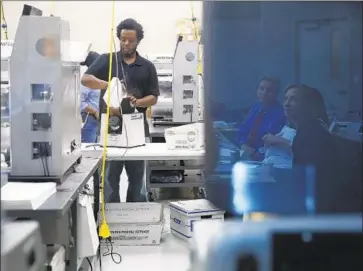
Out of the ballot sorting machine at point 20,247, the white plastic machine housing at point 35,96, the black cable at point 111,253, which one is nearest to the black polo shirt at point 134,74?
the black cable at point 111,253

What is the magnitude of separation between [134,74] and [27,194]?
A: 6.10 ft

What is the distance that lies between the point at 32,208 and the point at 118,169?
1.81m

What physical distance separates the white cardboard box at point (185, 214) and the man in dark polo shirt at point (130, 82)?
36 centimetres

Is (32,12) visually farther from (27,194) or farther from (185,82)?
(185,82)

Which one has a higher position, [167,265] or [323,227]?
[323,227]

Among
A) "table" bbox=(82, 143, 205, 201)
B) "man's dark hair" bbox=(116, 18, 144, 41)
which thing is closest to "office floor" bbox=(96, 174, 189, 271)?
"table" bbox=(82, 143, 205, 201)

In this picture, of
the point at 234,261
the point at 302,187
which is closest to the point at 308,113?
the point at 302,187

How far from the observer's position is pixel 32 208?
1603 mm

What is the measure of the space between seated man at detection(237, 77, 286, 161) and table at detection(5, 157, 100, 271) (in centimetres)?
69

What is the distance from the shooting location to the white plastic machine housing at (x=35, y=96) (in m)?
1.94

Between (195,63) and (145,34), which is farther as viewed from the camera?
(195,63)

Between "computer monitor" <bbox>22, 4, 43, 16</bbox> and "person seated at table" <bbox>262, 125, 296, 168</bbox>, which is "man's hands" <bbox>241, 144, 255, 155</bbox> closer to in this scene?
"person seated at table" <bbox>262, 125, 296, 168</bbox>

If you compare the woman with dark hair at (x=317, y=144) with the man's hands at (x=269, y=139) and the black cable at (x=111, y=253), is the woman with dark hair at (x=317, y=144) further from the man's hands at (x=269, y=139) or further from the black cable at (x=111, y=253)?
the black cable at (x=111, y=253)

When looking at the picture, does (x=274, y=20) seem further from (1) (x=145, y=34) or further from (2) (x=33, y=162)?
(1) (x=145, y=34)
